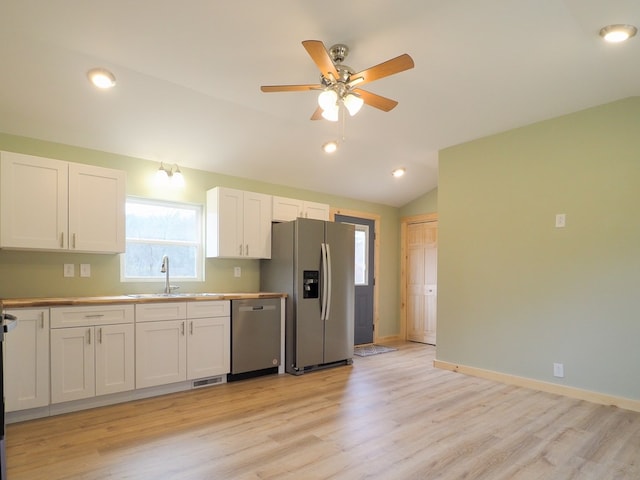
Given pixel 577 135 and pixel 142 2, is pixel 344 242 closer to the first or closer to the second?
pixel 577 135

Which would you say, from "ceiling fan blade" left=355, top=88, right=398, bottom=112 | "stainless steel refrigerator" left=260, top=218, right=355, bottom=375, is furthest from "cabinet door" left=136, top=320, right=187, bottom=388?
"ceiling fan blade" left=355, top=88, right=398, bottom=112

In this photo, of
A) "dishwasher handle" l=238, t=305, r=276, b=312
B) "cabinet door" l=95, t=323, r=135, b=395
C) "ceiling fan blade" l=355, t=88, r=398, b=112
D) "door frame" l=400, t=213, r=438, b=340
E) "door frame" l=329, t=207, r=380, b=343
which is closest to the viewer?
"ceiling fan blade" l=355, t=88, r=398, b=112

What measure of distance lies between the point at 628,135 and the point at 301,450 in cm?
366

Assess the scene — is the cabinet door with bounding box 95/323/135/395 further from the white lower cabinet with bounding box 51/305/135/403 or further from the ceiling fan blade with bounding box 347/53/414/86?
the ceiling fan blade with bounding box 347/53/414/86

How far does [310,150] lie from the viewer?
452cm

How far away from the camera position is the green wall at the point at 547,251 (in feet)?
10.8

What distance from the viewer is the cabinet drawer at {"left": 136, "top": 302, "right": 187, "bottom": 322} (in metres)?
3.37

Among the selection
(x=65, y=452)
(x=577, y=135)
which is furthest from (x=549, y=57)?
(x=65, y=452)

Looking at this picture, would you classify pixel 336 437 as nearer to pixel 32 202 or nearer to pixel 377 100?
pixel 377 100

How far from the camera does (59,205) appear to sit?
10.5 feet

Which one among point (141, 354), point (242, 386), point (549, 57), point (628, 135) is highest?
point (549, 57)

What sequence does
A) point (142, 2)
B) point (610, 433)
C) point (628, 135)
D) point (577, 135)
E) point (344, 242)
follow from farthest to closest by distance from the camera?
point (344, 242) → point (577, 135) → point (628, 135) → point (610, 433) → point (142, 2)

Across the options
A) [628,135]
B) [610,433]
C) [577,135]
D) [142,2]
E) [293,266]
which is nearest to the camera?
[142,2]

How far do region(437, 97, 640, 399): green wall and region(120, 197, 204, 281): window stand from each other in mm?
2905
